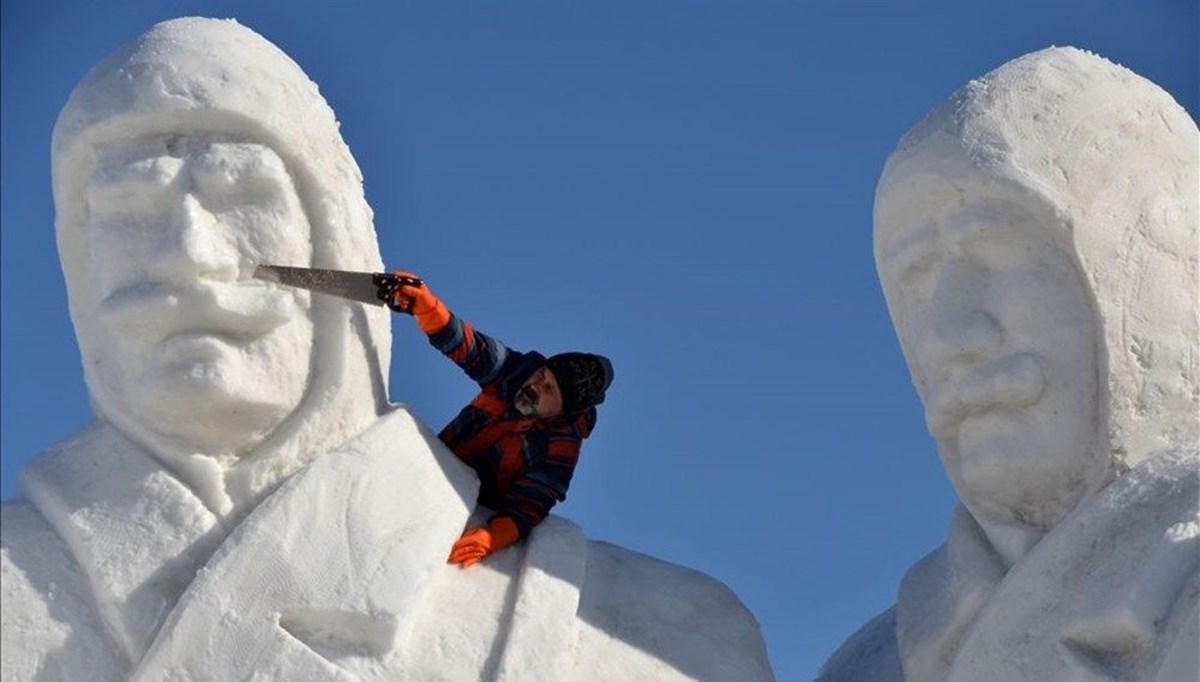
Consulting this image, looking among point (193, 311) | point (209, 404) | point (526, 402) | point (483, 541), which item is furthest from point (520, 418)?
point (193, 311)

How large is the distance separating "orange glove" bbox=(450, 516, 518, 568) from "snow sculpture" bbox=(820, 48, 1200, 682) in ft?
4.77

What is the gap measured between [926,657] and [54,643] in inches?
119

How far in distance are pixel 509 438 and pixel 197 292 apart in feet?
4.40

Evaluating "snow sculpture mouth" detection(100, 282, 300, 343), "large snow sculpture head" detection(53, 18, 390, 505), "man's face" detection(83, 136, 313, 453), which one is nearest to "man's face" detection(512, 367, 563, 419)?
"large snow sculpture head" detection(53, 18, 390, 505)

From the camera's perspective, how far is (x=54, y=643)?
9.88m

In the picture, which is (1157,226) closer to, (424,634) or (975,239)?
(975,239)

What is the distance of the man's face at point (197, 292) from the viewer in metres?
10.3

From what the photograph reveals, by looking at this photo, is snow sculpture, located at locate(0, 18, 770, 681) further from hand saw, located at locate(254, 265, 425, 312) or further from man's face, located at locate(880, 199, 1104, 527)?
man's face, located at locate(880, 199, 1104, 527)

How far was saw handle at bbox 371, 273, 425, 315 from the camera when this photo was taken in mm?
10531

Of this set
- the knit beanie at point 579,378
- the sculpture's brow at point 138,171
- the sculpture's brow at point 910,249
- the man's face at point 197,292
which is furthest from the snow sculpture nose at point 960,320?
the sculpture's brow at point 138,171

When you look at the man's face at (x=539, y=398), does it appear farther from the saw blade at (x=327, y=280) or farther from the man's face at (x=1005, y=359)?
the man's face at (x=1005, y=359)

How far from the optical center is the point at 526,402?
10.8m

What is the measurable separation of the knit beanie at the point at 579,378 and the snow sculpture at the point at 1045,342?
1.16m

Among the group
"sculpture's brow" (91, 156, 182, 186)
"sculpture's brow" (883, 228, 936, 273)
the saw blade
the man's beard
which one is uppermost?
"sculpture's brow" (883, 228, 936, 273)
